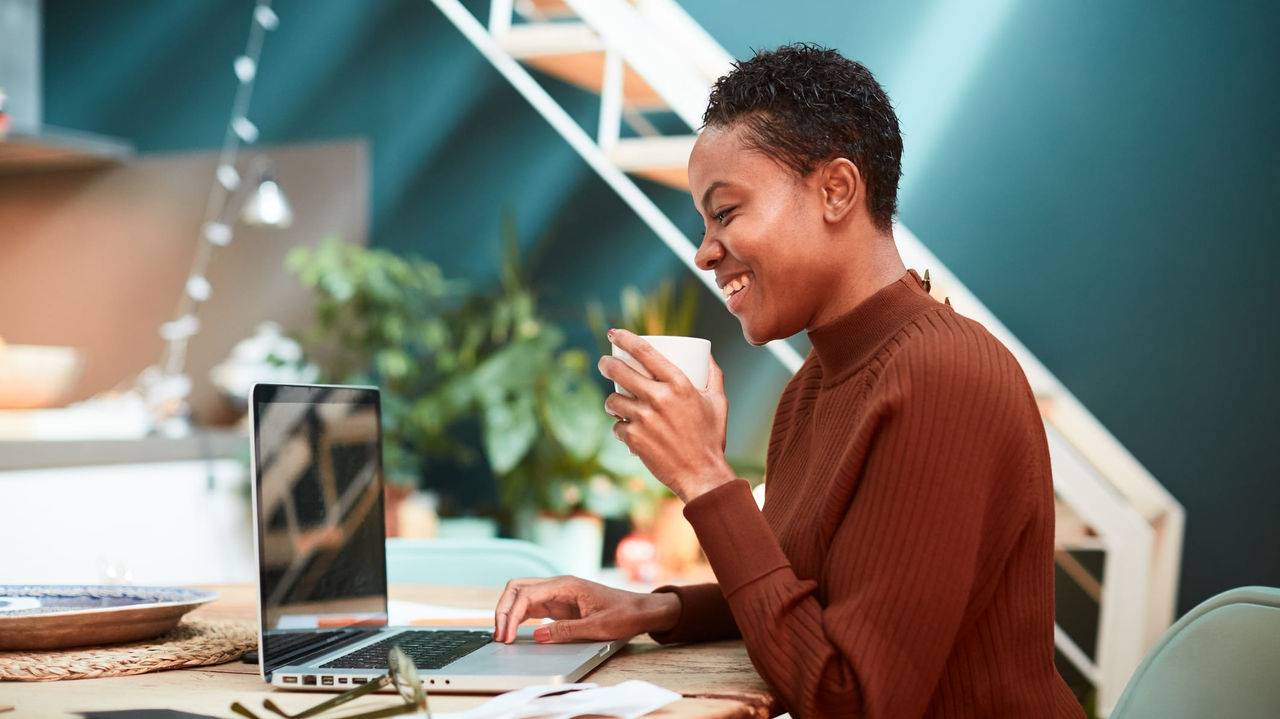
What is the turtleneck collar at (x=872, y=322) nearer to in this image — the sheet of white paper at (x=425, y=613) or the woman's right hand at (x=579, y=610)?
the woman's right hand at (x=579, y=610)

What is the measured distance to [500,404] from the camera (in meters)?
3.62

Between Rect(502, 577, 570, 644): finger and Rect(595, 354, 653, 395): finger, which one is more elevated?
Rect(595, 354, 653, 395): finger

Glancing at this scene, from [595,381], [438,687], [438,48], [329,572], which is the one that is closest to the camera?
[438,687]

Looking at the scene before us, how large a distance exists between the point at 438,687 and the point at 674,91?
8.97 ft

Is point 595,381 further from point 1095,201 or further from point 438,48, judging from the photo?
point 1095,201

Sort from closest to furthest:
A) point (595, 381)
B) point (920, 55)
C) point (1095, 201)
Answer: point (1095, 201), point (920, 55), point (595, 381)

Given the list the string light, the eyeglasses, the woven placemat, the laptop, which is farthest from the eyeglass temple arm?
the string light

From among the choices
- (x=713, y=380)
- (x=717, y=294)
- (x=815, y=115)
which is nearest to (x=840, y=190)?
(x=815, y=115)

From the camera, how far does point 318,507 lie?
1.14m

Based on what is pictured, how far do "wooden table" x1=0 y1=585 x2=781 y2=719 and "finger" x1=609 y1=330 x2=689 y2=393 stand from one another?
0.91ft

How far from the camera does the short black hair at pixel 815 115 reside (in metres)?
1.12

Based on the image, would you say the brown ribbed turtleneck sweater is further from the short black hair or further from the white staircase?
the white staircase

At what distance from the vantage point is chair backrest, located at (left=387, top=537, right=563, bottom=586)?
2.00 meters

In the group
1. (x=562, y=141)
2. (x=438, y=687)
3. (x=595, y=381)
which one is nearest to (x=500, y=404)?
(x=595, y=381)
